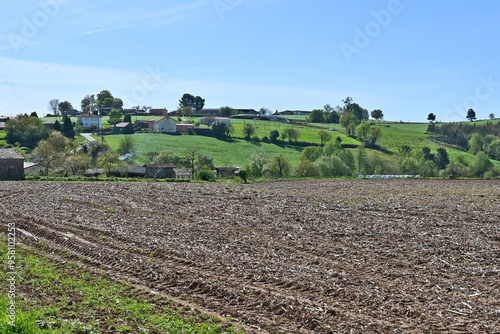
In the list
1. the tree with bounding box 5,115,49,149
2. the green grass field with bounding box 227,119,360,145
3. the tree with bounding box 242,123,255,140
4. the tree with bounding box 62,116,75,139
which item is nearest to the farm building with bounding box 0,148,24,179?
the tree with bounding box 5,115,49,149

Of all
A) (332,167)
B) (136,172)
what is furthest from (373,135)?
(136,172)

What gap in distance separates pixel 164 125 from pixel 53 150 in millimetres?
53105

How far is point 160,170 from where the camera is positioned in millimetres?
89188

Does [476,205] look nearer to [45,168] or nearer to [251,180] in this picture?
[251,180]

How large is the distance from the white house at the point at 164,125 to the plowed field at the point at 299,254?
105873 mm

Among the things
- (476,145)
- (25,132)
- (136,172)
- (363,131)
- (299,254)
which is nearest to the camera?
(299,254)

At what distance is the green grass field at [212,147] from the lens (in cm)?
11231

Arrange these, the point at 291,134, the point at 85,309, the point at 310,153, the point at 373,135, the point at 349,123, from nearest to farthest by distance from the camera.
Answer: the point at 85,309
the point at 310,153
the point at 291,134
the point at 373,135
the point at 349,123

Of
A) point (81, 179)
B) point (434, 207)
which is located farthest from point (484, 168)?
point (81, 179)

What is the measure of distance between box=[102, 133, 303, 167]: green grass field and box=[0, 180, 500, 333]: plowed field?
7144cm

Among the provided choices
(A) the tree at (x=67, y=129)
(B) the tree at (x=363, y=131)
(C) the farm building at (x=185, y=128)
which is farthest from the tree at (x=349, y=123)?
(A) the tree at (x=67, y=129)

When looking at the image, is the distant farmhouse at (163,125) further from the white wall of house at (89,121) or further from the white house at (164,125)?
the white wall of house at (89,121)

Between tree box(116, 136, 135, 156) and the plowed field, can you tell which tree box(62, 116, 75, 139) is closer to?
tree box(116, 136, 135, 156)

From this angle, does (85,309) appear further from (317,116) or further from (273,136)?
(317,116)
